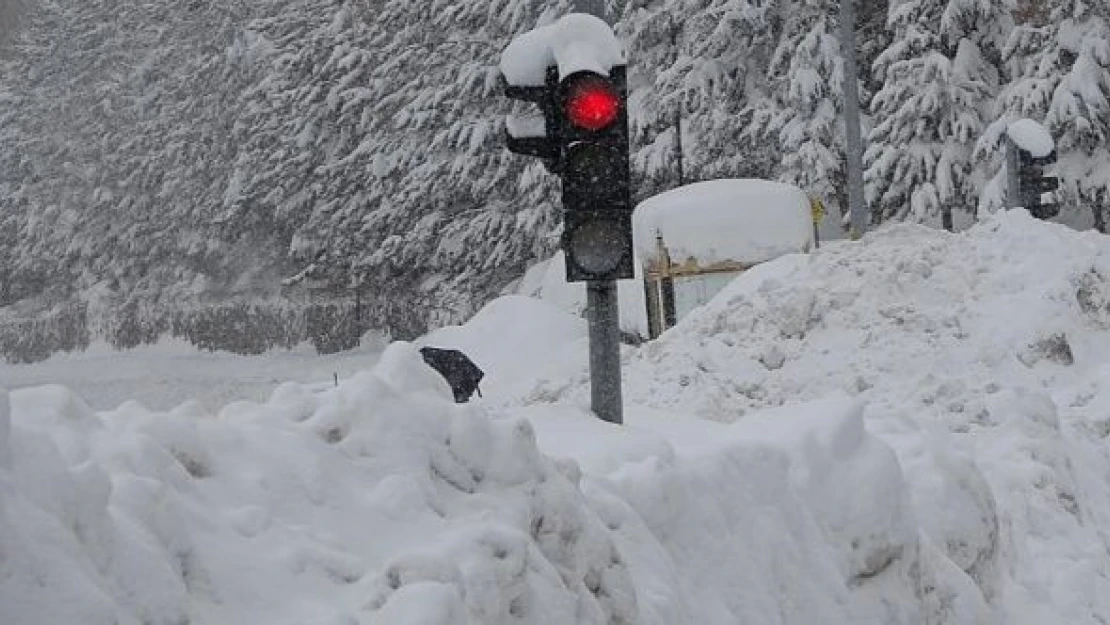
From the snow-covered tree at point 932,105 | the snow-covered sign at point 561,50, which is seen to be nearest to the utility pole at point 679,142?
the snow-covered tree at point 932,105

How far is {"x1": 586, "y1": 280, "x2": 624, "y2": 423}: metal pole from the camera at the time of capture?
270 inches

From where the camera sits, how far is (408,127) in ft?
115

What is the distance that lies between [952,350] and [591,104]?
6.18m

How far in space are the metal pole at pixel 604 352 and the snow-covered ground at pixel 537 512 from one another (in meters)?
0.21

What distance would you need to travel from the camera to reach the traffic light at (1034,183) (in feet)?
50.9

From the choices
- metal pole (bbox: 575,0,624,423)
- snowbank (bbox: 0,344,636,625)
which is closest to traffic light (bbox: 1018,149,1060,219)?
metal pole (bbox: 575,0,624,423)

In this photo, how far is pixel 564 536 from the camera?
4230 millimetres

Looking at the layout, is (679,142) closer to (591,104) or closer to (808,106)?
(808,106)

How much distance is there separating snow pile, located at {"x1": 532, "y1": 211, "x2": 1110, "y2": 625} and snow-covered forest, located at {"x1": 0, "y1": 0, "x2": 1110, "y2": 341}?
1274cm

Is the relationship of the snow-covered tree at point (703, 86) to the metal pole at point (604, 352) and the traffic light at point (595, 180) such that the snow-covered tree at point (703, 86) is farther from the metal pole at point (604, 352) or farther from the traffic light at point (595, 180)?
the traffic light at point (595, 180)

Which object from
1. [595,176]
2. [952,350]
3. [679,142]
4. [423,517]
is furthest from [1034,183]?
[679,142]

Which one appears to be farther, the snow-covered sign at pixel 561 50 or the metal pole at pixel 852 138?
the metal pole at pixel 852 138

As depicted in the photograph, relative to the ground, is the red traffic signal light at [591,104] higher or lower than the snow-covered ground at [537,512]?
higher

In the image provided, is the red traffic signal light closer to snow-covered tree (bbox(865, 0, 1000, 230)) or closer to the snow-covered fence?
snow-covered tree (bbox(865, 0, 1000, 230))
